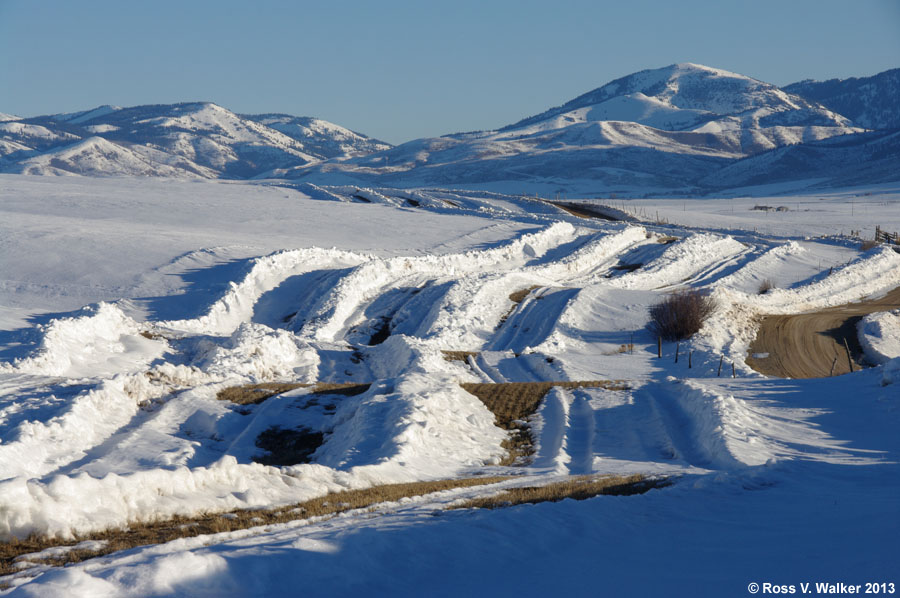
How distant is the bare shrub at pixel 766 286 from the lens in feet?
122

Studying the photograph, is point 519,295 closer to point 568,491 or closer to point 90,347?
point 90,347

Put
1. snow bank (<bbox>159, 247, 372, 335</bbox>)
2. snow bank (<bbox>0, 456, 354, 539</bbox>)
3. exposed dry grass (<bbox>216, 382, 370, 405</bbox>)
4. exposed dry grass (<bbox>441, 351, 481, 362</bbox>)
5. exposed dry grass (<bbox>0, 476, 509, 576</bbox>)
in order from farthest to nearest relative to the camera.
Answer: snow bank (<bbox>159, 247, 372, 335</bbox>)
exposed dry grass (<bbox>441, 351, 481, 362</bbox>)
exposed dry grass (<bbox>216, 382, 370, 405</bbox>)
snow bank (<bbox>0, 456, 354, 539</bbox>)
exposed dry grass (<bbox>0, 476, 509, 576</bbox>)

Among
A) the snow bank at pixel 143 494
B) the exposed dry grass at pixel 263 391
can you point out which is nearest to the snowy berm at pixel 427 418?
the snow bank at pixel 143 494

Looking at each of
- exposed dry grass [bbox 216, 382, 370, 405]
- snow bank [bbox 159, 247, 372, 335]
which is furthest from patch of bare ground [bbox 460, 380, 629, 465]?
snow bank [bbox 159, 247, 372, 335]

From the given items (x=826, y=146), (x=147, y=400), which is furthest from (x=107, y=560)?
(x=826, y=146)

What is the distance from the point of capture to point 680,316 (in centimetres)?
2769

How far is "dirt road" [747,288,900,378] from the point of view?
1000 inches

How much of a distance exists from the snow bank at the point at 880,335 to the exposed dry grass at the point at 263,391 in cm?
1953

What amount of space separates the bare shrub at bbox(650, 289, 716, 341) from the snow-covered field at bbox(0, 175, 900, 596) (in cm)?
51

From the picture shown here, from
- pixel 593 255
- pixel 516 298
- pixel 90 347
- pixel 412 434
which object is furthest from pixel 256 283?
pixel 593 255

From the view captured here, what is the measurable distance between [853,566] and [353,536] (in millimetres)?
3883

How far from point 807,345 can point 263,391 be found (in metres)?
21.2

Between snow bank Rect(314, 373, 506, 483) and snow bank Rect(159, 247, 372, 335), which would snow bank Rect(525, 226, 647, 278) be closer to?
snow bank Rect(159, 247, 372, 335)

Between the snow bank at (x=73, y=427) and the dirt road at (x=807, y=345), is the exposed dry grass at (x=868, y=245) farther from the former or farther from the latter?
the snow bank at (x=73, y=427)
